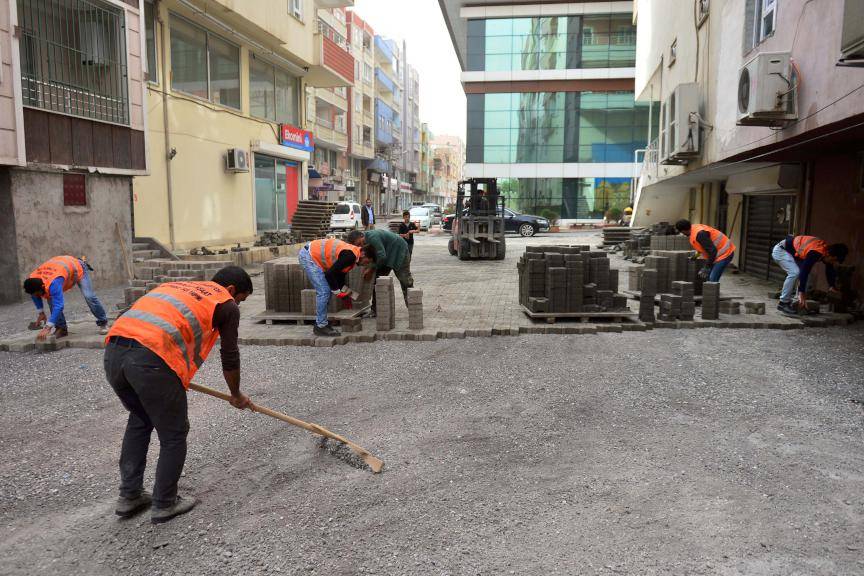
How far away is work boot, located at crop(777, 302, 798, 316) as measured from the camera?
9.09 meters

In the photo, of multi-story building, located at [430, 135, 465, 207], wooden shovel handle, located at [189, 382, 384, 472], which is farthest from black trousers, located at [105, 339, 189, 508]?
multi-story building, located at [430, 135, 465, 207]

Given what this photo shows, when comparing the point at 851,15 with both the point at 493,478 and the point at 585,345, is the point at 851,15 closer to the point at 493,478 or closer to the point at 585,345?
the point at 585,345

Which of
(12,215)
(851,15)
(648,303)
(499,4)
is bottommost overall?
(648,303)

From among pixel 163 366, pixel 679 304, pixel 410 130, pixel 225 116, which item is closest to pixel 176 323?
pixel 163 366

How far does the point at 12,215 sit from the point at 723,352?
35.8ft

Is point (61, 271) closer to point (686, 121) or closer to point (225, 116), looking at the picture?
point (686, 121)

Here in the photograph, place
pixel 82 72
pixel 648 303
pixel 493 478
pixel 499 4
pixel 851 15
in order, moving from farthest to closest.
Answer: pixel 499 4 < pixel 82 72 < pixel 648 303 < pixel 851 15 < pixel 493 478

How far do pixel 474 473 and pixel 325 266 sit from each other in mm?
4312

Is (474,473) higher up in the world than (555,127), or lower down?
lower down

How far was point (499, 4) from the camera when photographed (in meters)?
36.5

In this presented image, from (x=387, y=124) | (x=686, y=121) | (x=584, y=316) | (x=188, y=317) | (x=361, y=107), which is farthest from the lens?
(x=387, y=124)

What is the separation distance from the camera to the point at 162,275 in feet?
31.6

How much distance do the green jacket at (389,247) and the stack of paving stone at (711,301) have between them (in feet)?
14.4

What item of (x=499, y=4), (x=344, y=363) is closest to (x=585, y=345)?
(x=344, y=363)
